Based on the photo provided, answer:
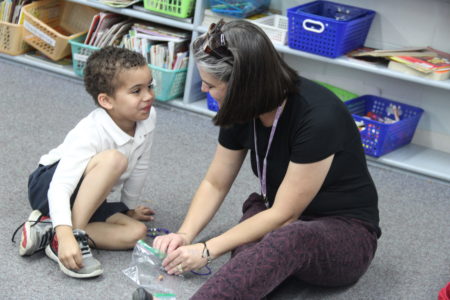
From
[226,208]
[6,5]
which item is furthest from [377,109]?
[6,5]

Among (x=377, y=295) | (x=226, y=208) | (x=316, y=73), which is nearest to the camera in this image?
(x=377, y=295)

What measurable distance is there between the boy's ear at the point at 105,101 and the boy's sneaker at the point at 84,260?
38cm

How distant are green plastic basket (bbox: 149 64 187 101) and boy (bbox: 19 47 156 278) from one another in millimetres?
1100

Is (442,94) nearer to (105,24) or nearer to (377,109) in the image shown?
(377,109)

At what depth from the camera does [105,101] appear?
6.42 ft

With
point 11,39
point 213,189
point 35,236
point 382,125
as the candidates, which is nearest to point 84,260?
point 35,236

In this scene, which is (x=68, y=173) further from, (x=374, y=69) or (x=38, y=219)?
(x=374, y=69)

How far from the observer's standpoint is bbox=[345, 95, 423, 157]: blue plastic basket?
2761 millimetres

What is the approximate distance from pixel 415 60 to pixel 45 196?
158cm

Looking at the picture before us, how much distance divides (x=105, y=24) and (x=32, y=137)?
87cm

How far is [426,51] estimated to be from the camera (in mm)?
2824

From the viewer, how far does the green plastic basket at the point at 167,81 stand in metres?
3.12

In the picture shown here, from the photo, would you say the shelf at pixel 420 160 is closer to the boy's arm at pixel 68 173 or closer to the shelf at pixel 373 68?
the shelf at pixel 373 68

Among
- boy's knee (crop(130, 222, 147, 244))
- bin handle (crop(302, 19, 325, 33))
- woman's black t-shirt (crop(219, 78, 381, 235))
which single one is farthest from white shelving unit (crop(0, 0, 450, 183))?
boy's knee (crop(130, 222, 147, 244))
